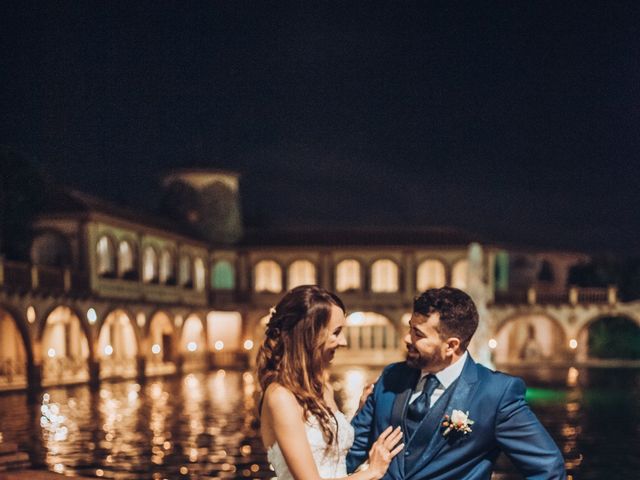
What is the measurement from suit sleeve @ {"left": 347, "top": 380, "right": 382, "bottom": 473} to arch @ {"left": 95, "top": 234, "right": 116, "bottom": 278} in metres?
30.6

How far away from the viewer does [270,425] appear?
3.60 meters

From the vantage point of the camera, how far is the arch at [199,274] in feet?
146

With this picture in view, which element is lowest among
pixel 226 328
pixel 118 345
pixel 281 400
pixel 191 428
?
pixel 191 428

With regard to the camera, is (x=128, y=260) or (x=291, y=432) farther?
(x=128, y=260)

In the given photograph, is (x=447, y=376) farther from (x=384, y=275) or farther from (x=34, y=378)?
(x=384, y=275)

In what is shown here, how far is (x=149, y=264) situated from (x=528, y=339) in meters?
21.1

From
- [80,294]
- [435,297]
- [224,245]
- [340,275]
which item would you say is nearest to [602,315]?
[340,275]

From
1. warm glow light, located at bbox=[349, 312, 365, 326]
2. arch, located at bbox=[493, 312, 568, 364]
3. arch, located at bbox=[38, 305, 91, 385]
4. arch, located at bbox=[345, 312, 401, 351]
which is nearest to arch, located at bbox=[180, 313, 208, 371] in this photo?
arch, located at bbox=[38, 305, 91, 385]

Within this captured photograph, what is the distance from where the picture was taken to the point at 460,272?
46.8 m

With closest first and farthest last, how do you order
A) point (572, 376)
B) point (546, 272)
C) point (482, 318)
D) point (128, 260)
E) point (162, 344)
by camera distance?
point (572, 376) → point (482, 318) → point (128, 260) → point (162, 344) → point (546, 272)

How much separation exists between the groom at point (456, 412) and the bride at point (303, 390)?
13 centimetres

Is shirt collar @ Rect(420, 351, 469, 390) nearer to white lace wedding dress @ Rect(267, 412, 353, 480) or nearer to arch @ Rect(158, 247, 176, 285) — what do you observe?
white lace wedding dress @ Rect(267, 412, 353, 480)

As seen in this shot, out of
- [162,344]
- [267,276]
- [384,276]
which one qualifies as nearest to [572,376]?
[384,276]

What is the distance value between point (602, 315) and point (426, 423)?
44815 mm
